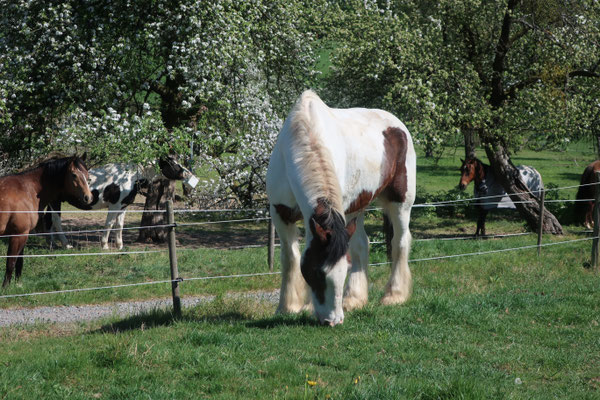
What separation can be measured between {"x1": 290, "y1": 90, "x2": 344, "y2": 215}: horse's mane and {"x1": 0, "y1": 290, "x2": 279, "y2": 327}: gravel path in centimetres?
247

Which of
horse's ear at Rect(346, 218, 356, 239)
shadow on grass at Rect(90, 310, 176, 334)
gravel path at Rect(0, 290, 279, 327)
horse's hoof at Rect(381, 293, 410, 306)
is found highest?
horse's ear at Rect(346, 218, 356, 239)

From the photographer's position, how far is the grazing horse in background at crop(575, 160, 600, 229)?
17.5 metres

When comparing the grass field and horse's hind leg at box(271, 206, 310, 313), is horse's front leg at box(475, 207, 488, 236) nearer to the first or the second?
the grass field

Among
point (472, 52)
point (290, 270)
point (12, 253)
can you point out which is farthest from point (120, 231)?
point (472, 52)

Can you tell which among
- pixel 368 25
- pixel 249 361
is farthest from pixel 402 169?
pixel 368 25

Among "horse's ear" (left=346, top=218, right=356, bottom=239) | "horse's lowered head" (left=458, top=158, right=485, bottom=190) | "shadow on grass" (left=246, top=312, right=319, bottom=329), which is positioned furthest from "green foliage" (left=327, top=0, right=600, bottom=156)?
"shadow on grass" (left=246, top=312, right=319, bottom=329)

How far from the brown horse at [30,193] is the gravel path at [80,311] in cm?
105

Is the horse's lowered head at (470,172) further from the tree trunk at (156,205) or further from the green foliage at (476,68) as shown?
the tree trunk at (156,205)

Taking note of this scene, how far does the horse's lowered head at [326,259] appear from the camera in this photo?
19.2 feet

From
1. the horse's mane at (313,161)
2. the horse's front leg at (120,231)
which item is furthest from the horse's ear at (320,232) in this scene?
the horse's front leg at (120,231)

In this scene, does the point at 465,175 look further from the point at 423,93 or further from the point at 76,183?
the point at 76,183

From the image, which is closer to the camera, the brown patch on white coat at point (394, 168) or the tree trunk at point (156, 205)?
the brown patch on white coat at point (394, 168)

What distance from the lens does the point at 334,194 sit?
20.1ft

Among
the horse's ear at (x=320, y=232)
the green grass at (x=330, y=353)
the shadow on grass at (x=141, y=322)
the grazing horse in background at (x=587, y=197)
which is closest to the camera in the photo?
the green grass at (x=330, y=353)
